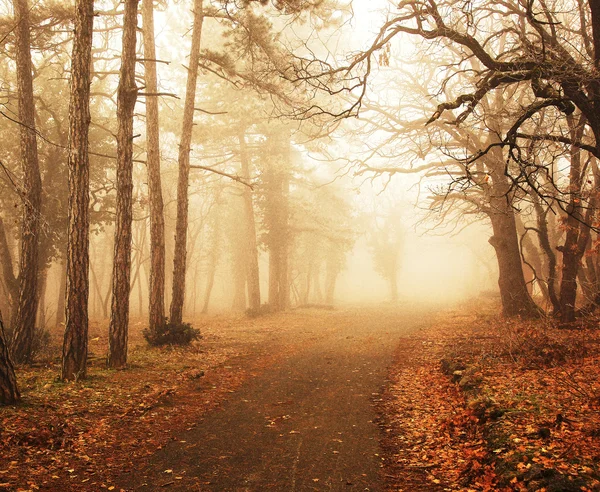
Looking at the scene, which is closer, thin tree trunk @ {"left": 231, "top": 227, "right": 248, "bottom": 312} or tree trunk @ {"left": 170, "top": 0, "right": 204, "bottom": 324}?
tree trunk @ {"left": 170, "top": 0, "right": 204, "bottom": 324}

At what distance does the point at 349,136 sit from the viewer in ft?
57.5

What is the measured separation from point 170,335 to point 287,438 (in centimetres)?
700

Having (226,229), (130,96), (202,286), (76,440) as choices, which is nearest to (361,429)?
(76,440)

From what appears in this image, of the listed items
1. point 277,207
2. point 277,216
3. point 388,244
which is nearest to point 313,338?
point 277,216

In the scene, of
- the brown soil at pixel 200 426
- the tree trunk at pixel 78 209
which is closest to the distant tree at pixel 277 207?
the brown soil at pixel 200 426

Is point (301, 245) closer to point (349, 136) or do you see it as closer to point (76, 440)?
point (349, 136)

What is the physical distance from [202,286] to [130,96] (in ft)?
185

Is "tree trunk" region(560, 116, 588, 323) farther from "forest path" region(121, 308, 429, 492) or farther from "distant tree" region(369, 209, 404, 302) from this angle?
"distant tree" region(369, 209, 404, 302)

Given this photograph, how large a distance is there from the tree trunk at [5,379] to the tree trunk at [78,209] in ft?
5.08

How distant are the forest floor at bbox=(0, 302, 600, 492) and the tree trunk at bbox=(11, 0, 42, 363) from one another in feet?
2.78

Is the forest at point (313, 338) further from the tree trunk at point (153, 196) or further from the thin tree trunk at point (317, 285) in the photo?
the thin tree trunk at point (317, 285)

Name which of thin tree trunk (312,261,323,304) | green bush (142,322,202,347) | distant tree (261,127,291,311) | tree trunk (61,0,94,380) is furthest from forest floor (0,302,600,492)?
thin tree trunk (312,261,323,304)

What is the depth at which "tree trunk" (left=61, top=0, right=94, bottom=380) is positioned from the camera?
7.79 metres

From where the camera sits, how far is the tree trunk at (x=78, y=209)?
307 inches
